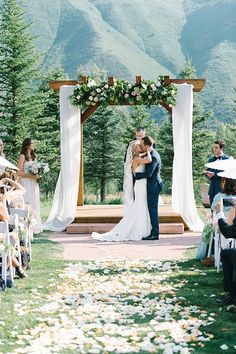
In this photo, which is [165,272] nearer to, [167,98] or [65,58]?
[167,98]

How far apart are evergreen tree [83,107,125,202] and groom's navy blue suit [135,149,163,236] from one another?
2799 centimetres

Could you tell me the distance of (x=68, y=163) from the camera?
12.2 m

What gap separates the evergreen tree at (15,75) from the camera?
32.9m

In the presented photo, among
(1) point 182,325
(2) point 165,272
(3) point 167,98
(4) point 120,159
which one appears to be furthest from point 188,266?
(4) point 120,159

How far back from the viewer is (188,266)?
8.10m

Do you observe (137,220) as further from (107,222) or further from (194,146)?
(194,146)

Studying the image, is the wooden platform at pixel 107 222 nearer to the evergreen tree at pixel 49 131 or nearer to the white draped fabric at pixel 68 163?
the white draped fabric at pixel 68 163

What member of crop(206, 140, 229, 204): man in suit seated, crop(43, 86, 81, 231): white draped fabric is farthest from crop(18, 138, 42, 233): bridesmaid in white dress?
crop(206, 140, 229, 204): man in suit seated

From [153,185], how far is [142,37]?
471 feet

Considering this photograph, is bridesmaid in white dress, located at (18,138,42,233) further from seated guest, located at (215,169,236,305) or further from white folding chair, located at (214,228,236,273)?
seated guest, located at (215,169,236,305)

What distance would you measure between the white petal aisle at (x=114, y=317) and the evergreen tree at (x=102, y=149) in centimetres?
3177

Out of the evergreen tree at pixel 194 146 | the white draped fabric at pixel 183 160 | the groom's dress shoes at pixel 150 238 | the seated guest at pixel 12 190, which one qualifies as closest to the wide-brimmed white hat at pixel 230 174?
the seated guest at pixel 12 190

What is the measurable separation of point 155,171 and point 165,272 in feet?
11.9

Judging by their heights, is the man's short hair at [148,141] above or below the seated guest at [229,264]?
above
